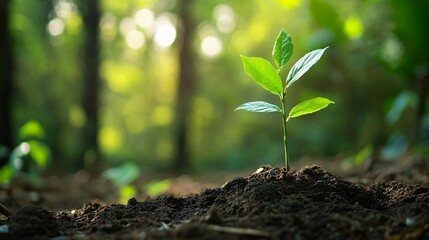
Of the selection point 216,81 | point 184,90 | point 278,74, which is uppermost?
point 216,81

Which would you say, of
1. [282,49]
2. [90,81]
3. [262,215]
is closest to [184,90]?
[90,81]

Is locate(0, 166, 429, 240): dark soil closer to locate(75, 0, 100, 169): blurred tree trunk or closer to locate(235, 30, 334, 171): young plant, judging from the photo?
locate(235, 30, 334, 171): young plant

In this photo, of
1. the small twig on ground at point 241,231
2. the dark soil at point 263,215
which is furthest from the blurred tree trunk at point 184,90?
the small twig on ground at point 241,231

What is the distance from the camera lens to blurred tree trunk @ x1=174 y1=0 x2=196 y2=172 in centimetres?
1184

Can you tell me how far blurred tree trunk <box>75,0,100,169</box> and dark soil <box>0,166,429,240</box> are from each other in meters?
7.01

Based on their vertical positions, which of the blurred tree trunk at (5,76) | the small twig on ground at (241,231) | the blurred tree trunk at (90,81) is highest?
the blurred tree trunk at (90,81)

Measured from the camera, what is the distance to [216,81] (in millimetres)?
18438

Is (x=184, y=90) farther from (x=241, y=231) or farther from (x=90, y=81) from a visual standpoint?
(x=241, y=231)

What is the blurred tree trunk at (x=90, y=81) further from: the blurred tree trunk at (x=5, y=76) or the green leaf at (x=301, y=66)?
the green leaf at (x=301, y=66)

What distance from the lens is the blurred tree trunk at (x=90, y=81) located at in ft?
28.9

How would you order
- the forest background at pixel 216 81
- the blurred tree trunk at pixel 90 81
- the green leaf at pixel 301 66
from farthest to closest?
the blurred tree trunk at pixel 90 81
the forest background at pixel 216 81
the green leaf at pixel 301 66

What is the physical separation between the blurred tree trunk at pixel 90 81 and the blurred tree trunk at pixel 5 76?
8.25 feet

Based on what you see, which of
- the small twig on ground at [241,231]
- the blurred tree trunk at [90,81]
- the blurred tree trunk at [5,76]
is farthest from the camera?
the blurred tree trunk at [90,81]

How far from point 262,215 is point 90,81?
8.28 metres
